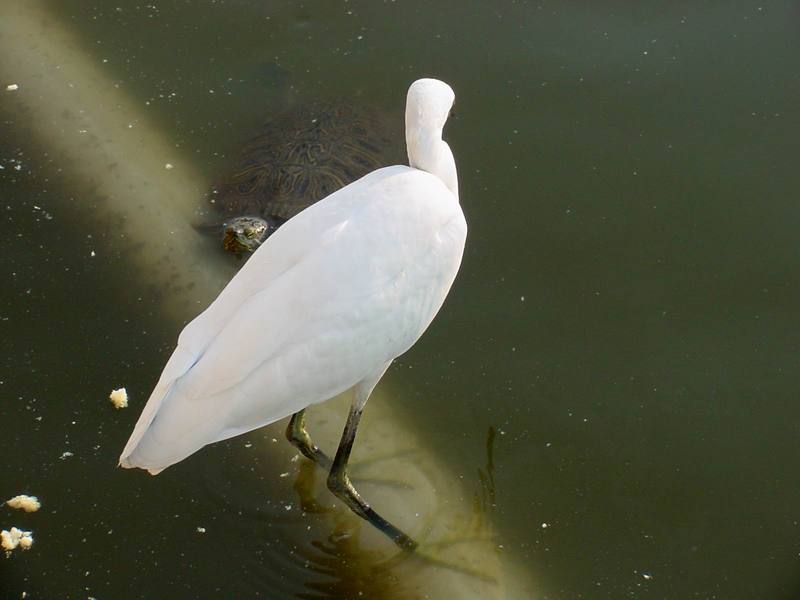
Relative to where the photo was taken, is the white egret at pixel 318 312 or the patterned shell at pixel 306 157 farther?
the patterned shell at pixel 306 157

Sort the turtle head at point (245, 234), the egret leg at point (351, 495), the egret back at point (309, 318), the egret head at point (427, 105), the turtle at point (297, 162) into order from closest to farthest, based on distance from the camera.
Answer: the egret back at point (309, 318) → the egret head at point (427, 105) → the egret leg at point (351, 495) → the turtle head at point (245, 234) → the turtle at point (297, 162)

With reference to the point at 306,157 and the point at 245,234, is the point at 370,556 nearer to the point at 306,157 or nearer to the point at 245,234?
the point at 245,234

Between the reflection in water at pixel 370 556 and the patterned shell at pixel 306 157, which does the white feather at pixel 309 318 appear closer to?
the reflection in water at pixel 370 556

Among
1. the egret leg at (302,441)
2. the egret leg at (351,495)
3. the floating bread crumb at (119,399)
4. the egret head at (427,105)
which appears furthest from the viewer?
the floating bread crumb at (119,399)

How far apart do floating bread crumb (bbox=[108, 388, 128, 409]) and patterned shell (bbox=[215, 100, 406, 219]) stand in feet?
3.34

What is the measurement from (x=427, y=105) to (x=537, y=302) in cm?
109

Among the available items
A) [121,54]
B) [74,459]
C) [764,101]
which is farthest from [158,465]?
[764,101]

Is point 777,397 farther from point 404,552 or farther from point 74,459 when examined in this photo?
point 74,459

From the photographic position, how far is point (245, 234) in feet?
13.8

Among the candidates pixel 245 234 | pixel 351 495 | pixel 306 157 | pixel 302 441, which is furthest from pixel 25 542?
pixel 306 157

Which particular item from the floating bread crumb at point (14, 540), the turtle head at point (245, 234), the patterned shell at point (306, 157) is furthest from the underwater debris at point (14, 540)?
the patterned shell at point (306, 157)

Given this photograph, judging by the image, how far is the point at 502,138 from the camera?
4609 mm

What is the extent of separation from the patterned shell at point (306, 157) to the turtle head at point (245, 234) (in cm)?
9

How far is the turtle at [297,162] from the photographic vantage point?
4.33 meters
